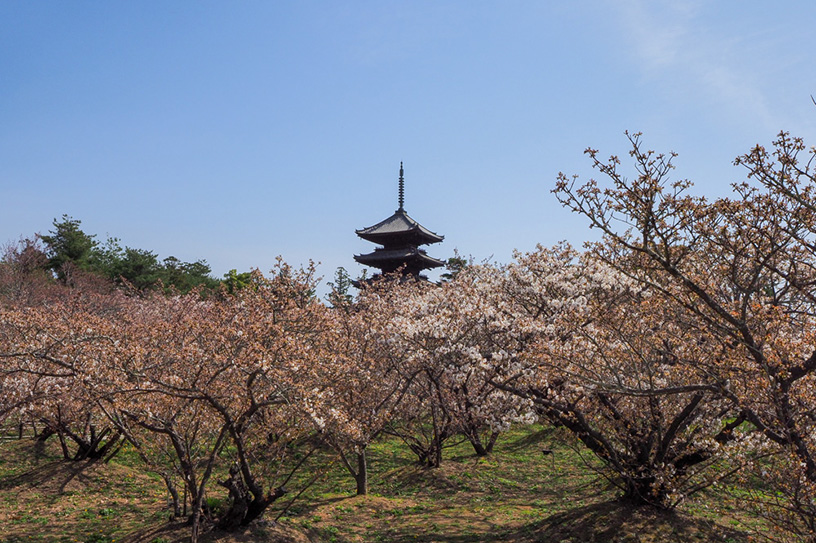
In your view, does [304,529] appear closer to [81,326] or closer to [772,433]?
[81,326]

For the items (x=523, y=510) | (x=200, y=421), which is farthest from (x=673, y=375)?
(x=200, y=421)

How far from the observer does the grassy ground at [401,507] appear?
1109 centimetres

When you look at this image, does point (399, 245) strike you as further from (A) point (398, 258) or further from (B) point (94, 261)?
A: (B) point (94, 261)

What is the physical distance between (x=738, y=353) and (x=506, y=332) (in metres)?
5.58

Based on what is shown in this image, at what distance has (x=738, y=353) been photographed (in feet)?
26.8

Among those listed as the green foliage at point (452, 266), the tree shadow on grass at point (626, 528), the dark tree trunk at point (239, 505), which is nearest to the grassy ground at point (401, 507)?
the tree shadow on grass at point (626, 528)

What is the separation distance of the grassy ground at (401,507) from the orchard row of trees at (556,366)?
2.21 ft

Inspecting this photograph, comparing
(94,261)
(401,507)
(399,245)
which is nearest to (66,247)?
(94,261)

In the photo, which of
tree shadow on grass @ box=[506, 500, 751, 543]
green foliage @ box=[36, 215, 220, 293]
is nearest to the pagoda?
green foliage @ box=[36, 215, 220, 293]

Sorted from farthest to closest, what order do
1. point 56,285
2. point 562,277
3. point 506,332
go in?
point 56,285
point 562,277
point 506,332

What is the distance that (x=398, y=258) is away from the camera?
164ft

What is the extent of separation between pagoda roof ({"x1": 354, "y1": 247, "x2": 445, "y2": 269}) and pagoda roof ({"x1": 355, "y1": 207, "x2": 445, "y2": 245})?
1.05m

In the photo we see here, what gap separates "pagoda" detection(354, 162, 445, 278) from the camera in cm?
4994

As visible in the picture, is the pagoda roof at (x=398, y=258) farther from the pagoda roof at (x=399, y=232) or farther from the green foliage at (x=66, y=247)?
the green foliage at (x=66, y=247)
